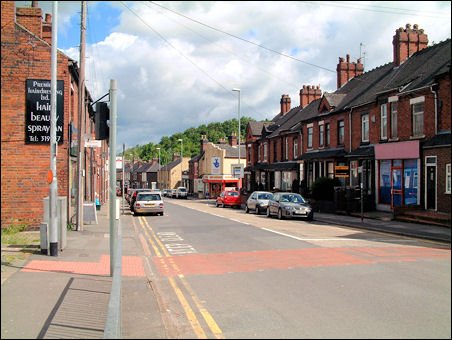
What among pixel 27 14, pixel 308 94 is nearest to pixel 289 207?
pixel 27 14

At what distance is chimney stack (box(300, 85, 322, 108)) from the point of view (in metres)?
45.6

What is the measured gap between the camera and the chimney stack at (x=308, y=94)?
45562 mm

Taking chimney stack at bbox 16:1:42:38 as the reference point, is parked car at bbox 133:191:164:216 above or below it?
below

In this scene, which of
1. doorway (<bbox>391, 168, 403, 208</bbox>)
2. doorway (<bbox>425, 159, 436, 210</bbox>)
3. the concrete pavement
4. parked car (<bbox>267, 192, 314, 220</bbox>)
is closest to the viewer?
the concrete pavement

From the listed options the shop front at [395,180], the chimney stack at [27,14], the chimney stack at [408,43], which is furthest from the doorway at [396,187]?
the chimney stack at [27,14]

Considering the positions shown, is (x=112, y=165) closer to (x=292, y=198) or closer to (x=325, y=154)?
(x=292, y=198)

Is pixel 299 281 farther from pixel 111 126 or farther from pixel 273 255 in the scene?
pixel 111 126

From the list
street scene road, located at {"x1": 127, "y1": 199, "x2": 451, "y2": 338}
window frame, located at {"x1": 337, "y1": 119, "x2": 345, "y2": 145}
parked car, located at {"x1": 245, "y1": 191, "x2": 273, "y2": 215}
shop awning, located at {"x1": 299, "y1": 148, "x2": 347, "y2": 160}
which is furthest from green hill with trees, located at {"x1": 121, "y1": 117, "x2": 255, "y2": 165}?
street scene road, located at {"x1": 127, "y1": 199, "x2": 451, "y2": 338}

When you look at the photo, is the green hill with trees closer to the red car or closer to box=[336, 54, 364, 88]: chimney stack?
the red car

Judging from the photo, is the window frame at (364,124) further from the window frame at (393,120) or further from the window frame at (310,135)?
the window frame at (310,135)

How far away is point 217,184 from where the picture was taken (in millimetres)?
68750

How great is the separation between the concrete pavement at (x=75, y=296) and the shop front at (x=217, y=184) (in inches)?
2064

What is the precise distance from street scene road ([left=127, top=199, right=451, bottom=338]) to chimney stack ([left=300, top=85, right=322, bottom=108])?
34.4 m

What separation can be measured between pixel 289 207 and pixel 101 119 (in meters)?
15.8
